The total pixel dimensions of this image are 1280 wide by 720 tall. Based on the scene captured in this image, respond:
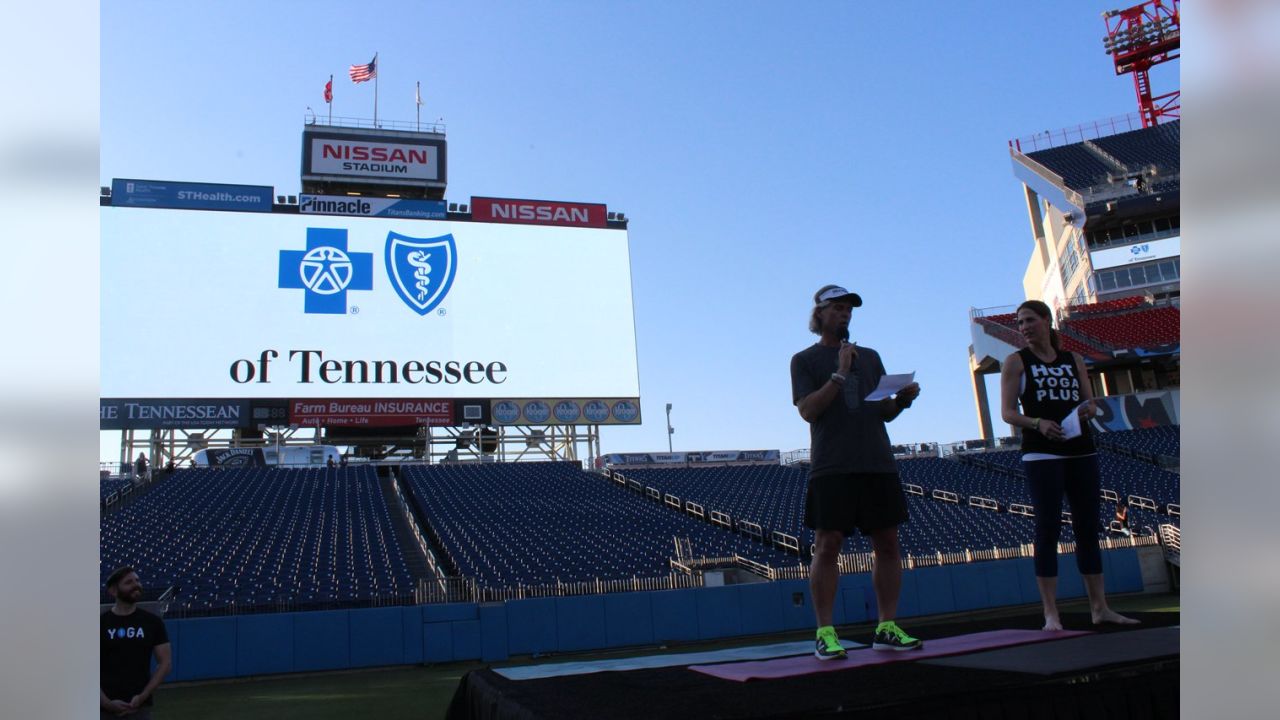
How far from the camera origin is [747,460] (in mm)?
24312

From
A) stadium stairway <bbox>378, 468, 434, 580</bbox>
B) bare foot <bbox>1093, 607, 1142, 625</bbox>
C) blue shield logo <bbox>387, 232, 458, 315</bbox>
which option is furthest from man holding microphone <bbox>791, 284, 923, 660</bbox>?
blue shield logo <bbox>387, 232, 458, 315</bbox>

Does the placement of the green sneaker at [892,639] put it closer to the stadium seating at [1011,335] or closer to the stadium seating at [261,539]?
the stadium seating at [261,539]

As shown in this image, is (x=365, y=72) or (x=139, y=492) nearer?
(x=139, y=492)

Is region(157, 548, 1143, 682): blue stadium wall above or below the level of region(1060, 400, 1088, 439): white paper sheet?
below

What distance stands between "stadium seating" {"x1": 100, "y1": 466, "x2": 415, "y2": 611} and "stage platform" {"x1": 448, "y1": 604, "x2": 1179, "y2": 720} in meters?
8.24

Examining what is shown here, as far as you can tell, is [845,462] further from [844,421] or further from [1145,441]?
[1145,441]

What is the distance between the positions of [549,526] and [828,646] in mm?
12949

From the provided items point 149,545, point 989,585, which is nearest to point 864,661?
point 989,585

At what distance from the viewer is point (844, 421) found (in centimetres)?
318

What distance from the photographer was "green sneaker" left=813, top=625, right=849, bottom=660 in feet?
9.26

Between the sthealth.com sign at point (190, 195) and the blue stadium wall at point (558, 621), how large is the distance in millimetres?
14460

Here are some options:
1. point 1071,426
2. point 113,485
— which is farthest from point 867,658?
point 113,485

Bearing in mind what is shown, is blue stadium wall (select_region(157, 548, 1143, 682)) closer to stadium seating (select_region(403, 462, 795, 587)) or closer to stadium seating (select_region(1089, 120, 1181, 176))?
stadium seating (select_region(403, 462, 795, 587))
